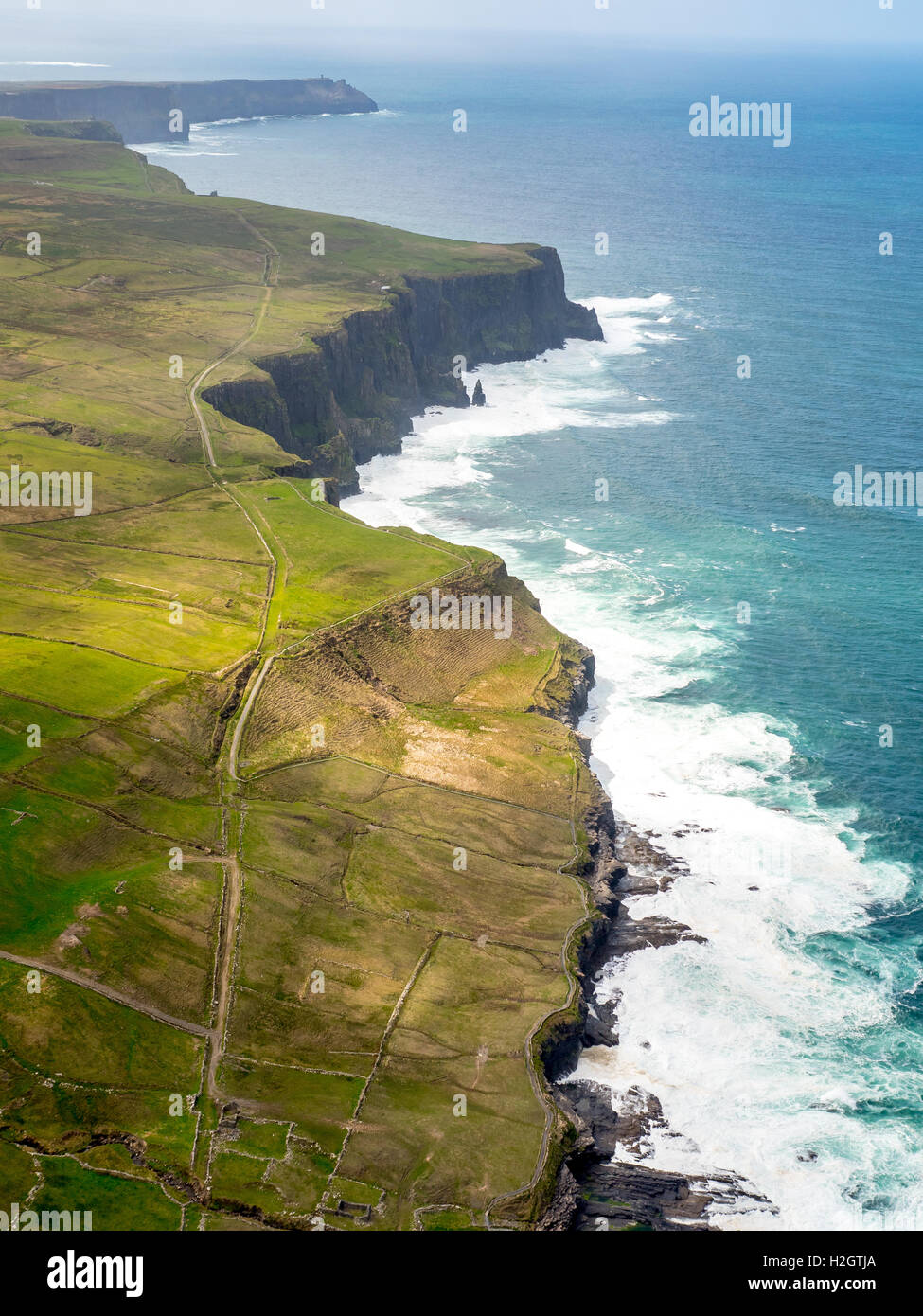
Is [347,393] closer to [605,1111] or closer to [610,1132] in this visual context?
[605,1111]

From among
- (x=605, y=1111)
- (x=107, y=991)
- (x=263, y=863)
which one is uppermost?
(x=263, y=863)

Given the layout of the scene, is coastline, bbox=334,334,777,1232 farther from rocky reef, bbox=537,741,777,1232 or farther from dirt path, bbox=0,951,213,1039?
dirt path, bbox=0,951,213,1039

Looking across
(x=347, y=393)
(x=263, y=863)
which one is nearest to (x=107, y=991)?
(x=263, y=863)

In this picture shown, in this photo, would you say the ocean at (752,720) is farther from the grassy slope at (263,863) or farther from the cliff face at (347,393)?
the grassy slope at (263,863)

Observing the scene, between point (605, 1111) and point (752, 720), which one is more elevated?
point (752, 720)

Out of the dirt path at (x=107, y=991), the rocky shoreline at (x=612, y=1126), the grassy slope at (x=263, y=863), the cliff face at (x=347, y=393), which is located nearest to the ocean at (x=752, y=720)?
the rocky shoreline at (x=612, y=1126)

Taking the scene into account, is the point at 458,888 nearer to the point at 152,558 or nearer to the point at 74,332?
the point at 152,558

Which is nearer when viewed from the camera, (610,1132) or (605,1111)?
(610,1132)

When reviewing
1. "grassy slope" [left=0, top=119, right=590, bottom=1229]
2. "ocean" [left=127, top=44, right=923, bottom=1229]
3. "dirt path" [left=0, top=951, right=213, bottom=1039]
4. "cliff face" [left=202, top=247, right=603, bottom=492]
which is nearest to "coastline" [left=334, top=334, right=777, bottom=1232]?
"ocean" [left=127, top=44, right=923, bottom=1229]
